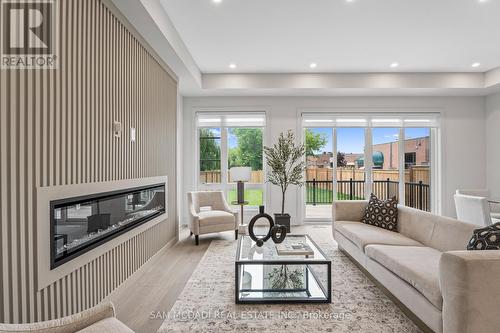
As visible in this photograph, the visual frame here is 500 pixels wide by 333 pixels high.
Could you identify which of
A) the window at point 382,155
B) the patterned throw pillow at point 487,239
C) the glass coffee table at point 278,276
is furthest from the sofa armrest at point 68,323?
the window at point 382,155

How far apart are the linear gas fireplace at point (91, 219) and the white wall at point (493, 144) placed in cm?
665

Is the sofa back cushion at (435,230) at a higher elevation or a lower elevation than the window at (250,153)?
lower

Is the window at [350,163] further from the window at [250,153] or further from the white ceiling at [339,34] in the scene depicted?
the window at [250,153]

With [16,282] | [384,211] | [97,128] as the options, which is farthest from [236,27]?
[16,282]

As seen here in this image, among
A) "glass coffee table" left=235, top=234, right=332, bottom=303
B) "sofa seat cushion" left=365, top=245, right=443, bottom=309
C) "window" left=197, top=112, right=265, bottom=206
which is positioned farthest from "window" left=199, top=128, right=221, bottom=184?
A: "sofa seat cushion" left=365, top=245, right=443, bottom=309

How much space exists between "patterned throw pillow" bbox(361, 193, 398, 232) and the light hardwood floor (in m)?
2.39

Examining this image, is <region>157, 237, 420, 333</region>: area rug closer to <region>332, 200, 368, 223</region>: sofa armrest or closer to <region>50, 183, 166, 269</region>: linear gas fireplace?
<region>50, 183, 166, 269</region>: linear gas fireplace

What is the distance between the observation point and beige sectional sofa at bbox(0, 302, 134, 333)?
1250 millimetres

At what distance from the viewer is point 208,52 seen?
14.9 ft

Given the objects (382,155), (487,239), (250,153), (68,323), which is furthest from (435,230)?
(250,153)

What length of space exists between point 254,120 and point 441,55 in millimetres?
3442

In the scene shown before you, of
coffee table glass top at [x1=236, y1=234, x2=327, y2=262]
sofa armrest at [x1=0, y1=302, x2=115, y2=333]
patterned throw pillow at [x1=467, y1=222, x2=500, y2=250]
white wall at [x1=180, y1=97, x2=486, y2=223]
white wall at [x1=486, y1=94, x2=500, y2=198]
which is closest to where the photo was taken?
sofa armrest at [x1=0, y1=302, x2=115, y2=333]

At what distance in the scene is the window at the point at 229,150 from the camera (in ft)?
20.2

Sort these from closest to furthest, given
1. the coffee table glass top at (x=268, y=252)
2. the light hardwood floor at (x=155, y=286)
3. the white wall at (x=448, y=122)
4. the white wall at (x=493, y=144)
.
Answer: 1. the light hardwood floor at (x=155, y=286)
2. the coffee table glass top at (x=268, y=252)
3. the white wall at (x=493, y=144)
4. the white wall at (x=448, y=122)
